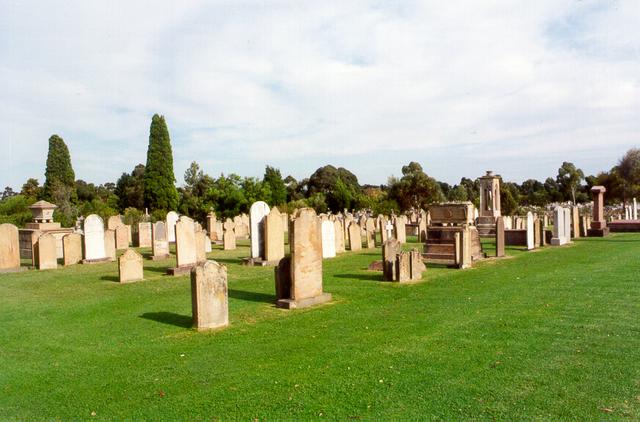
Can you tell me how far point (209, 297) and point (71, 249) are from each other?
12.3 metres

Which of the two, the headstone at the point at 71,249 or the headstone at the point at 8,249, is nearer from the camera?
the headstone at the point at 8,249

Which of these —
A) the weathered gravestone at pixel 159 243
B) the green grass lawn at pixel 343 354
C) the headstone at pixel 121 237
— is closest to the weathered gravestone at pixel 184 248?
the green grass lawn at pixel 343 354

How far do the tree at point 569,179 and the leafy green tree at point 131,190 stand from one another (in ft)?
172

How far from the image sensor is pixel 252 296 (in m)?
11.4

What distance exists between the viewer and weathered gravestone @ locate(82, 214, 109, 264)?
18719 mm

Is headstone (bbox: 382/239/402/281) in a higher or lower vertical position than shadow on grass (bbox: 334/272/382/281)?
higher

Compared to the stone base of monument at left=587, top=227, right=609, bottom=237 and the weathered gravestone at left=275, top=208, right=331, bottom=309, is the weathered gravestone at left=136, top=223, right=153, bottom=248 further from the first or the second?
the stone base of monument at left=587, top=227, right=609, bottom=237

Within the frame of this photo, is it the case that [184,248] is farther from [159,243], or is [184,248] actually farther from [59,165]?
[59,165]

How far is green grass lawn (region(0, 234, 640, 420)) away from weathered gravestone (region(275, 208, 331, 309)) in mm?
449

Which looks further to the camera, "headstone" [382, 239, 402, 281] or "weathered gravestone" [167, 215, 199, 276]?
"weathered gravestone" [167, 215, 199, 276]

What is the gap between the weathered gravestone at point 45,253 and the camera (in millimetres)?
17094

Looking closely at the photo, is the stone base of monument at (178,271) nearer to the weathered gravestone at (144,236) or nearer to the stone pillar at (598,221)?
the weathered gravestone at (144,236)

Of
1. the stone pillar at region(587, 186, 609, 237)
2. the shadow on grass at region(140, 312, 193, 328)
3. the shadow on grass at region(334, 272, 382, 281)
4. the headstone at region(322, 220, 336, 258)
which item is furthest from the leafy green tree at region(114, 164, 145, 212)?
the shadow on grass at region(140, 312, 193, 328)

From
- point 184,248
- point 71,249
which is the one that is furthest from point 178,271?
point 71,249
